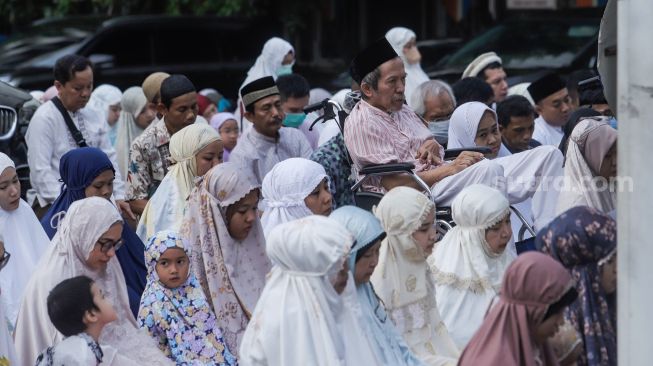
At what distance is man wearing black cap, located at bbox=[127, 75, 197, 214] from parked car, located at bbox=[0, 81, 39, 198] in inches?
87.4

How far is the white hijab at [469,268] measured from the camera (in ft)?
22.8

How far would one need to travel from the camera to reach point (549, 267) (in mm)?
4934

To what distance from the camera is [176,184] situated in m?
8.34

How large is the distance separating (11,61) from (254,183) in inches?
322

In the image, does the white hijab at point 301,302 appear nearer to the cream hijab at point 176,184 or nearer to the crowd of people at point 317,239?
the crowd of people at point 317,239

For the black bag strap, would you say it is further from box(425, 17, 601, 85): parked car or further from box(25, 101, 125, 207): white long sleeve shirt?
box(425, 17, 601, 85): parked car

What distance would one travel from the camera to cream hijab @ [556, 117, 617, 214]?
757 cm

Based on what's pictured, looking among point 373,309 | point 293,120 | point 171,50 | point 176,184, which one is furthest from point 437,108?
point 171,50

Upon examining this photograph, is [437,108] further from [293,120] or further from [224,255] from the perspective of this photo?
[224,255]

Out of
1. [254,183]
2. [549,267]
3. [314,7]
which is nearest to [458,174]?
[254,183]

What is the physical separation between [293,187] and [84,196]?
1307 mm

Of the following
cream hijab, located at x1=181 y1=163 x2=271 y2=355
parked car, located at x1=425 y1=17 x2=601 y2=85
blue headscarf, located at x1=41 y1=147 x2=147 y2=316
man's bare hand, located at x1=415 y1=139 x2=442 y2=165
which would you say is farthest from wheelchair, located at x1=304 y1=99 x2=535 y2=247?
parked car, located at x1=425 y1=17 x2=601 y2=85

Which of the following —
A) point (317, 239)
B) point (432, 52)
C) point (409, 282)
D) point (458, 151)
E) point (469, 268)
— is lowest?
point (432, 52)

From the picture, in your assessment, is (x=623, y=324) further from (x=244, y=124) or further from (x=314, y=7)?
(x=314, y=7)
